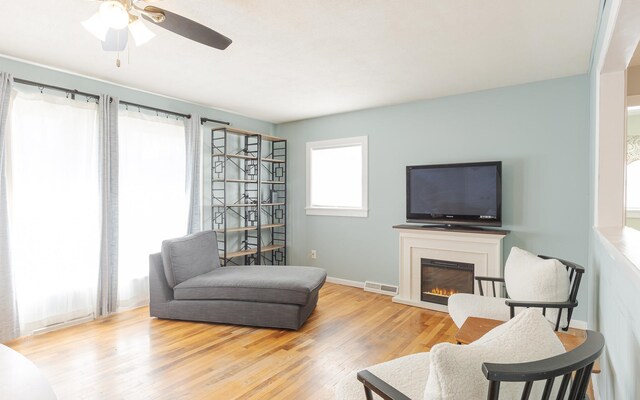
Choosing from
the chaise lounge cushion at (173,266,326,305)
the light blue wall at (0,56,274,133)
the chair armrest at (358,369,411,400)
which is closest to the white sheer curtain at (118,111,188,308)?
the light blue wall at (0,56,274,133)

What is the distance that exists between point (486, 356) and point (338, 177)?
4.29 m

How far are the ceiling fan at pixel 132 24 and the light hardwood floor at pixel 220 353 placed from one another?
219 centimetres

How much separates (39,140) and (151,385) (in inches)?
96.4

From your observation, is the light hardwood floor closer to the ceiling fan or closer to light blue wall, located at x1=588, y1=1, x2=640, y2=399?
light blue wall, located at x1=588, y1=1, x2=640, y2=399

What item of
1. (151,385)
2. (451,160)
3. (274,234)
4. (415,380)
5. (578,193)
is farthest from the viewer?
(274,234)

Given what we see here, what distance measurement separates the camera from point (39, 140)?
3.15 metres

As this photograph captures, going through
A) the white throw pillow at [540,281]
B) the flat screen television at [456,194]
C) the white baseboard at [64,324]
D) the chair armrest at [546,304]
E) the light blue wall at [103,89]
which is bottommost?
the white baseboard at [64,324]

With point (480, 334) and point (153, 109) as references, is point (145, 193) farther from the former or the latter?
point (480, 334)

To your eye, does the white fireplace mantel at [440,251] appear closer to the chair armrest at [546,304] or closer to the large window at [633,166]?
the chair armrest at [546,304]

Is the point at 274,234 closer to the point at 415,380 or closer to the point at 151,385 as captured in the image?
the point at 151,385

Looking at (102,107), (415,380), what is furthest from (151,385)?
(102,107)

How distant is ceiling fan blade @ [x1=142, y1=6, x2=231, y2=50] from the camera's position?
1808mm

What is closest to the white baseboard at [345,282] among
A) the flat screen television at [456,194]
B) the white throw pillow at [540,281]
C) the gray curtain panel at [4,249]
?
the flat screen television at [456,194]

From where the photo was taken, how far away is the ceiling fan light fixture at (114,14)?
1685 mm
